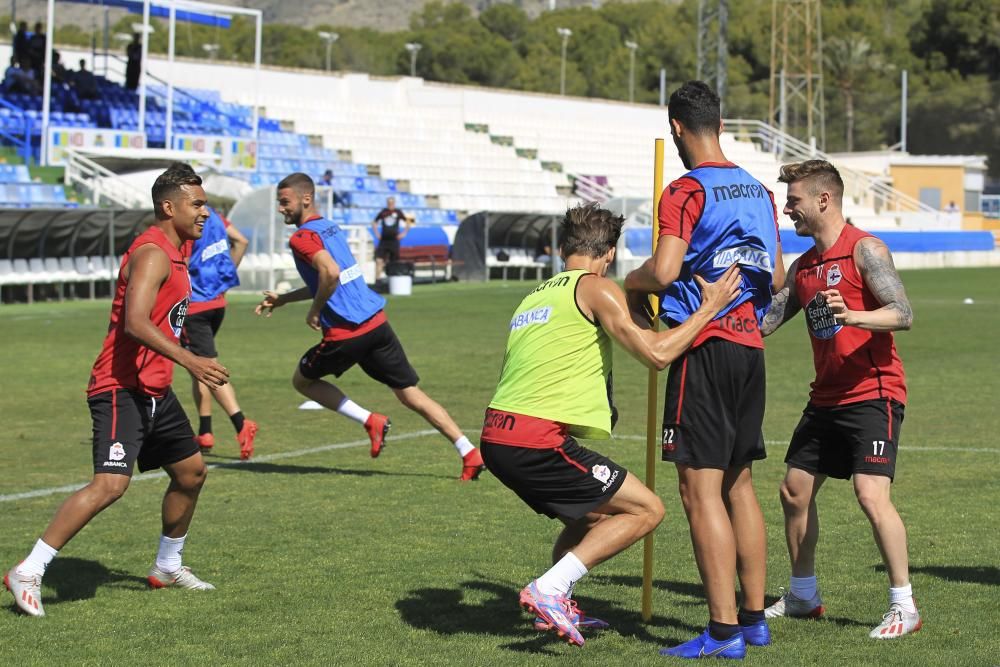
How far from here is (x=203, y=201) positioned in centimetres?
669

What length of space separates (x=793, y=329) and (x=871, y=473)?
16524 millimetres

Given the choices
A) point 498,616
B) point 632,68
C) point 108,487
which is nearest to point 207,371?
point 108,487

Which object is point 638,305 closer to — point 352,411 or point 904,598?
point 904,598

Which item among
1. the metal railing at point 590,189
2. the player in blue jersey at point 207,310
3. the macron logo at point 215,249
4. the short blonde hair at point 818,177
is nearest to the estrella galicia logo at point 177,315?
the short blonde hair at point 818,177

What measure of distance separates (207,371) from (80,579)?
1434mm

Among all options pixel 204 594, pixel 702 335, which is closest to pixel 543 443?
pixel 702 335

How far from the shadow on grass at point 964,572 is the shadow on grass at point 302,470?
3715mm

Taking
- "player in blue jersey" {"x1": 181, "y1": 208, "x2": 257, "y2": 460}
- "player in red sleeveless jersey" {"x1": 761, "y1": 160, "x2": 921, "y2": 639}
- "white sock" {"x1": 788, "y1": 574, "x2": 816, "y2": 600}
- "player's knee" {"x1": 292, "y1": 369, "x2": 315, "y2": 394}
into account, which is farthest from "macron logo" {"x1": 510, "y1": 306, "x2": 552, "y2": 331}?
"player in blue jersey" {"x1": 181, "y1": 208, "x2": 257, "y2": 460}

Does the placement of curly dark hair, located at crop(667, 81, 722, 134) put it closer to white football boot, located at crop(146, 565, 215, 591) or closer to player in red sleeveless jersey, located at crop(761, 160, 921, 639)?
player in red sleeveless jersey, located at crop(761, 160, 921, 639)

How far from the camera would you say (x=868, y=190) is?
187 ft

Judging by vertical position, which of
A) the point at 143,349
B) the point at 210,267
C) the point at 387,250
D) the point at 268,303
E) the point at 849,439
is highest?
the point at 387,250

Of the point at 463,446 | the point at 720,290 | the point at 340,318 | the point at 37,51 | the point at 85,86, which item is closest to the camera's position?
the point at 720,290

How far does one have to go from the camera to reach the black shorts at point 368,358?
392 inches

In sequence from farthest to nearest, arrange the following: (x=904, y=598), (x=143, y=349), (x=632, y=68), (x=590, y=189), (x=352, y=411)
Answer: (x=632, y=68) < (x=590, y=189) < (x=352, y=411) < (x=143, y=349) < (x=904, y=598)
